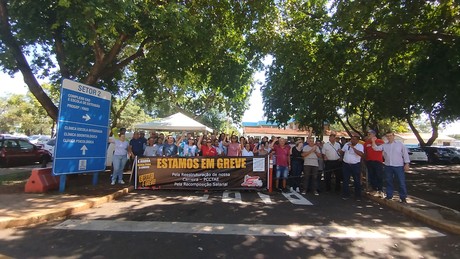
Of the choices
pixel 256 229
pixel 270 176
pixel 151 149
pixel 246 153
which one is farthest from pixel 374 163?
pixel 151 149

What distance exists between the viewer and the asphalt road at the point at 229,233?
17.5 ft

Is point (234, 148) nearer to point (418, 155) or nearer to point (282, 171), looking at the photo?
point (282, 171)

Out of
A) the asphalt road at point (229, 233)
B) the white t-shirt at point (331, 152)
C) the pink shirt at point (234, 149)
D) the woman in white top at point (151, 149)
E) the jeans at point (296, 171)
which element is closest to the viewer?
the asphalt road at point (229, 233)

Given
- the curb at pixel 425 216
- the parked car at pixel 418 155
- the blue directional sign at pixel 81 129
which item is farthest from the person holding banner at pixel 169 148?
the parked car at pixel 418 155

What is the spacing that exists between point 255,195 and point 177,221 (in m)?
3.99

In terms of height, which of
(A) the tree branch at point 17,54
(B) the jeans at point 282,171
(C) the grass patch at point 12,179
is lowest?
(C) the grass patch at point 12,179

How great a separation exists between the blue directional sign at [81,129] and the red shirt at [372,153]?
827 cm

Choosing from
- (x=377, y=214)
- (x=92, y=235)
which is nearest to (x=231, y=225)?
(x=92, y=235)

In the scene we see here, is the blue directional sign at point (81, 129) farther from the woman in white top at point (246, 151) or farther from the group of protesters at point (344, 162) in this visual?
the group of protesters at point (344, 162)

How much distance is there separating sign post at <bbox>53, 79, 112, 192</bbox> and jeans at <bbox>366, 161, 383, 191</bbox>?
8423mm

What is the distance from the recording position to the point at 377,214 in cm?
838

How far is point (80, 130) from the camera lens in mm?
10188

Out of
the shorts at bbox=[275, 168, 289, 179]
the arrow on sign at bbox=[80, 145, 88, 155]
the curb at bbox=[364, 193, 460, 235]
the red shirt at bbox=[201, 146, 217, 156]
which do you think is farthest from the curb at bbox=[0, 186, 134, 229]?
the curb at bbox=[364, 193, 460, 235]

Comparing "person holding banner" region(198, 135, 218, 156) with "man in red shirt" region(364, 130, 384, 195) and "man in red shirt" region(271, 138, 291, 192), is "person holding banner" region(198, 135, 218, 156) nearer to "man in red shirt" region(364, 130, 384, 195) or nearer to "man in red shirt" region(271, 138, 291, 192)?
"man in red shirt" region(271, 138, 291, 192)
